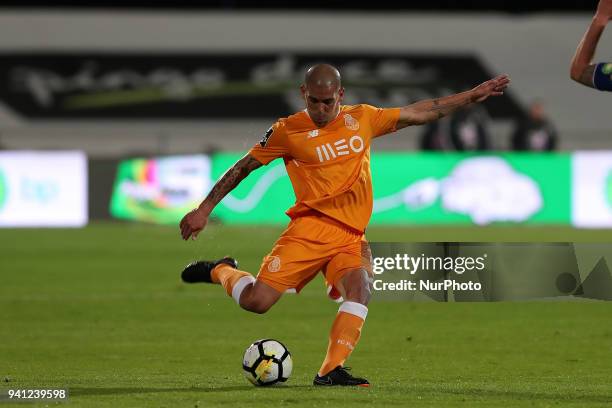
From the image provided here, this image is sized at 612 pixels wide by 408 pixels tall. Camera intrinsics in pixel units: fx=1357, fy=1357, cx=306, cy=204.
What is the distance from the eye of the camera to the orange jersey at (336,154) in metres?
8.30

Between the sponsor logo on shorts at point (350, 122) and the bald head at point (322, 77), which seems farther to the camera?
the sponsor logo on shorts at point (350, 122)

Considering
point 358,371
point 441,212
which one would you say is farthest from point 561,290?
point 441,212

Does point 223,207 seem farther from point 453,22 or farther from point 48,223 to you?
point 453,22

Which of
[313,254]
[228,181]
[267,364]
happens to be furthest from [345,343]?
[228,181]

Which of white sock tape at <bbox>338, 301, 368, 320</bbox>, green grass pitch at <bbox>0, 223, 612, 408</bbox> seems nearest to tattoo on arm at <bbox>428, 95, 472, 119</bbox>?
white sock tape at <bbox>338, 301, 368, 320</bbox>

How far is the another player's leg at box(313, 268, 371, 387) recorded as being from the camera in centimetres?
789

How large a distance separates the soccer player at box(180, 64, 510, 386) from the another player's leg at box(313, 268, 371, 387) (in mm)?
136

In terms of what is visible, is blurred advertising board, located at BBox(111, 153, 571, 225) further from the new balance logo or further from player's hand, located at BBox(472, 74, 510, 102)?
the new balance logo

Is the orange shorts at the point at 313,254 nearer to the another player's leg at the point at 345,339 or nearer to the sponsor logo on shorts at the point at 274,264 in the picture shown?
the sponsor logo on shorts at the point at 274,264

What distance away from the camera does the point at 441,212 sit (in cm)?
2236

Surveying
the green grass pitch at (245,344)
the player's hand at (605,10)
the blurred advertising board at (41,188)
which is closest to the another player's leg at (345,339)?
the green grass pitch at (245,344)

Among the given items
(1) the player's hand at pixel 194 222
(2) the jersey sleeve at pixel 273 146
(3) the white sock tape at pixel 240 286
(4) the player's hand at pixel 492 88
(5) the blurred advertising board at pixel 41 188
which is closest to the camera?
(4) the player's hand at pixel 492 88

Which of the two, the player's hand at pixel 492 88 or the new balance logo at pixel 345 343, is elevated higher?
the player's hand at pixel 492 88

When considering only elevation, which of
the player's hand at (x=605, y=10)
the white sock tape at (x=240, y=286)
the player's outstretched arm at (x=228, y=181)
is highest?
the player's hand at (x=605, y=10)
